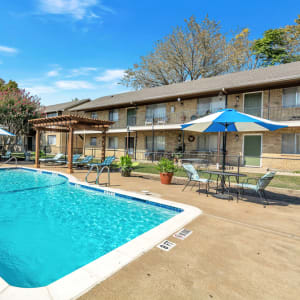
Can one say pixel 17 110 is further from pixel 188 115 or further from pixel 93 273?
pixel 93 273

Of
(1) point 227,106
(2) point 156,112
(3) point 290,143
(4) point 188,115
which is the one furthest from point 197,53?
(3) point 290,143

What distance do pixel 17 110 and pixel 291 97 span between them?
2142 centimetres

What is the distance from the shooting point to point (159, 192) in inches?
274

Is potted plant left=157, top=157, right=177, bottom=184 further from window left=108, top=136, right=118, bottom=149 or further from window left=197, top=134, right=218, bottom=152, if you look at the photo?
window left=108, top=136, right=118, bottom=149

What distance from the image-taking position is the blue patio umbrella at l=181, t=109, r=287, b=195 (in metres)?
5.77

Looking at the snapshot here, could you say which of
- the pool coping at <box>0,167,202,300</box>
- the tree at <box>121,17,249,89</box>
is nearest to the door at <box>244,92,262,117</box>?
the pool coping at <box>0,167,202,300</box>

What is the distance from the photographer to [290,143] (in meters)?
13.4

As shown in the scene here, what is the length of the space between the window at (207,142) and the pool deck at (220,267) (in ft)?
40.3

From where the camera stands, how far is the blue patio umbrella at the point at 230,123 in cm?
577

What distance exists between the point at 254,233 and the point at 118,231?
8.82 ft

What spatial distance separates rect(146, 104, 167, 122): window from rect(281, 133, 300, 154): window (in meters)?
9.50

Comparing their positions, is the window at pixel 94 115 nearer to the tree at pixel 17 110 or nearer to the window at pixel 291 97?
the tree at pixel 17 110

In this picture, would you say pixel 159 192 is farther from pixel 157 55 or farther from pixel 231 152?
pixel 157 55

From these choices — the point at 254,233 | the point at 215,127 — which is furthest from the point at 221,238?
the point at 215,127
